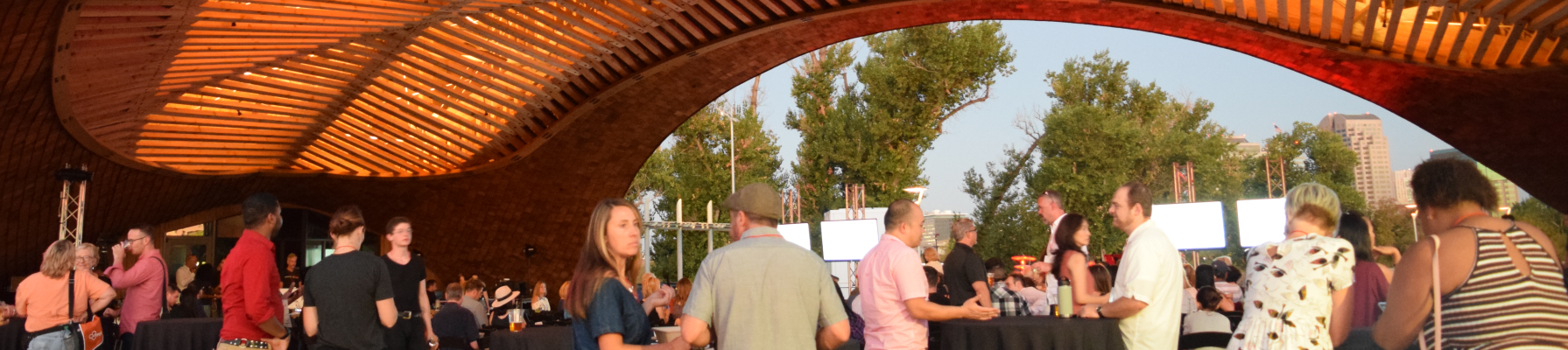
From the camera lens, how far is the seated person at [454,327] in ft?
21.7

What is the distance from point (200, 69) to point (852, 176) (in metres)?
21.0

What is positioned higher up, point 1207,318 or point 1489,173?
point 1489,173

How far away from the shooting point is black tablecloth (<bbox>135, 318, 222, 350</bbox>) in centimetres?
618

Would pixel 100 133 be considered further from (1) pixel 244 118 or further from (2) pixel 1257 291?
(2) pixel 1257 291

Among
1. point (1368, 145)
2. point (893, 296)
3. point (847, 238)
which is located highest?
point (1368, 145)

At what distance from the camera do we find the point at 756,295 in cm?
289

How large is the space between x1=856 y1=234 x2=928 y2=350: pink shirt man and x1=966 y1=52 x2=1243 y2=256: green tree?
25.0 metres

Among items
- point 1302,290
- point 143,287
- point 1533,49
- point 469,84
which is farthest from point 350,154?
point 1302,290

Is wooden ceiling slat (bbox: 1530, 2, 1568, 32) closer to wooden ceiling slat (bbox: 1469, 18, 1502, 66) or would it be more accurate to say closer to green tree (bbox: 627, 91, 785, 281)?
wooden ceiling slat (bbox: 1469, 18, 1502, 66)

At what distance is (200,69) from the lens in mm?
10477

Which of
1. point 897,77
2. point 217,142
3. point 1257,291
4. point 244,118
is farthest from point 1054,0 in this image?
point 897,77

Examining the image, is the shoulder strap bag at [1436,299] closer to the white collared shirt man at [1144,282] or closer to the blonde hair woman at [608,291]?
the white collared shirt man at [1144,282]

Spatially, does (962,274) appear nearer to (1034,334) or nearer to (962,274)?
(962,274)

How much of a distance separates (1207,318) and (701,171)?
29.1m
